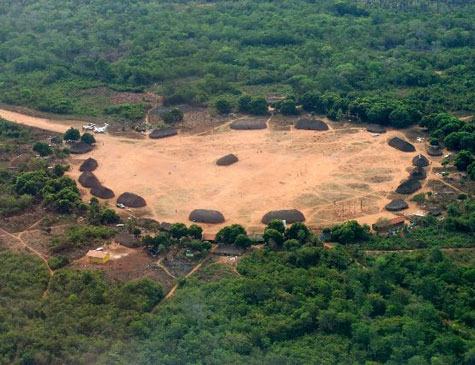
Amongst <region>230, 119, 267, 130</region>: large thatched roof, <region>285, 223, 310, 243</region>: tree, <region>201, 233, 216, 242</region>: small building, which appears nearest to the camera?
<region>285, 223, 310, 243</region>: tree

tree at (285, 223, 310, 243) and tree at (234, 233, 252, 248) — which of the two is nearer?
tree at (234, 233, 252, 248)

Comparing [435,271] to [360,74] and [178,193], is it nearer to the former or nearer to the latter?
[178,193]

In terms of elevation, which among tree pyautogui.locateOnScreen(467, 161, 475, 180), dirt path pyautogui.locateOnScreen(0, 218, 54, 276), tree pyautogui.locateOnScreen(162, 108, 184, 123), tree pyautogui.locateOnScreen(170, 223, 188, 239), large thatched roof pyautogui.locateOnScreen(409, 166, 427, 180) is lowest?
tree pyautogui.locateOnScreen(162, 108, 184, 123)

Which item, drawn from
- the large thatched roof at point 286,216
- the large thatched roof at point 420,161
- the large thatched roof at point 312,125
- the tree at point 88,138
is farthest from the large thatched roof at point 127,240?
the large thatched roof at point 312,125

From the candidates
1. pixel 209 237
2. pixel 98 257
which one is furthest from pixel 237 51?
pixel 98 257

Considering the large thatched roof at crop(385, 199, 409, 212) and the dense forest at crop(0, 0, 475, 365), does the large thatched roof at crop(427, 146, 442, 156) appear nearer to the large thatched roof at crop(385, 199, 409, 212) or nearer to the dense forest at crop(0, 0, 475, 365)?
the dense forest at crop(0, 0, 475, 365)

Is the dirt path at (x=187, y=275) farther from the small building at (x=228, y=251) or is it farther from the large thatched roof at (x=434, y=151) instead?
the large thatched roof at (x=434, y=151)

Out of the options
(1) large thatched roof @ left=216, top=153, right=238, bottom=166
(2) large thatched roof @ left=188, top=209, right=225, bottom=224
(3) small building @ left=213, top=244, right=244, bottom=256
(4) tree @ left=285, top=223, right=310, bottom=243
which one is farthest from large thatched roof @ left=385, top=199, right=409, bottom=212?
(1) large thatched roof @ left=216, top=153, right=238, bottom=166
